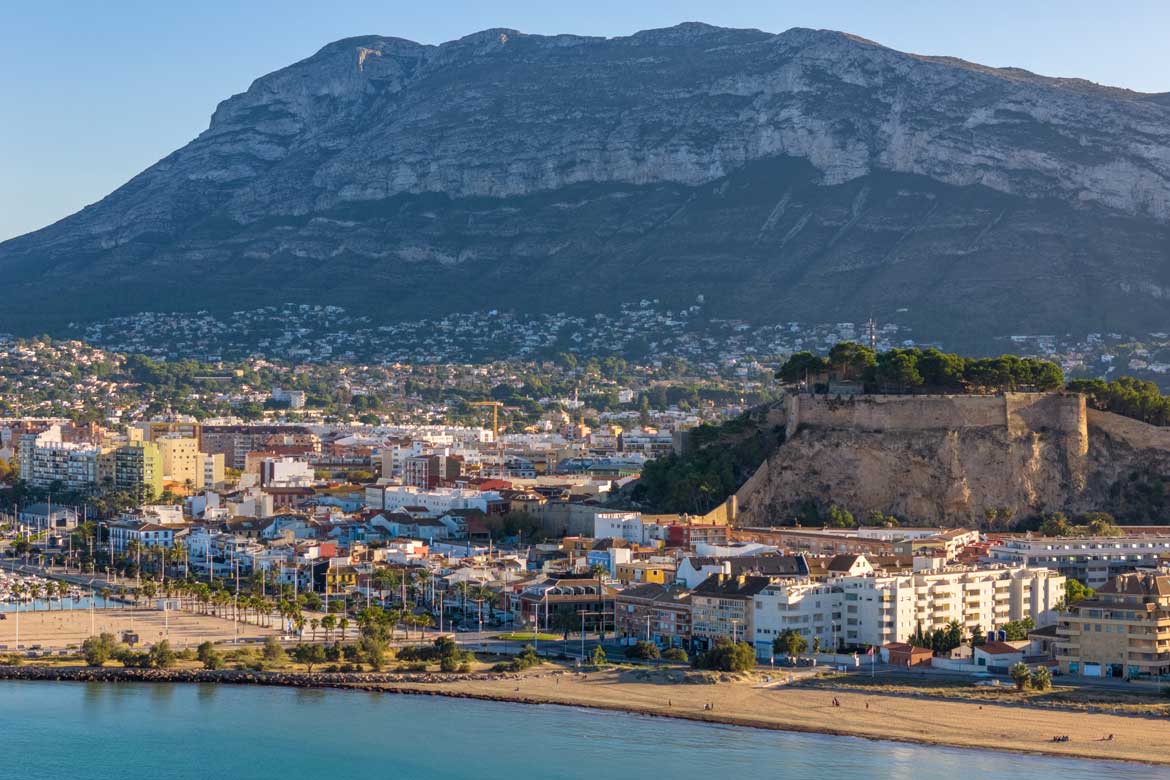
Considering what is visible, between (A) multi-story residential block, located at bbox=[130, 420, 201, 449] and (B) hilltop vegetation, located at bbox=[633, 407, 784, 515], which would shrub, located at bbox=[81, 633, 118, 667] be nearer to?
(B) hilltop vegetation, located at bbox=[633, 407, 784, 515]

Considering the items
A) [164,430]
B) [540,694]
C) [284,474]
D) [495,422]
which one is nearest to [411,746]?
[540,694]

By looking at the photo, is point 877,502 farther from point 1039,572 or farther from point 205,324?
point 205,324

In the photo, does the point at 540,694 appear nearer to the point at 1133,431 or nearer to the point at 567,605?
the point at 567,605

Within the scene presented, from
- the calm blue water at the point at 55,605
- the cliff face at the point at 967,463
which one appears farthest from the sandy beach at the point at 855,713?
the cliff face at the point at 967,463

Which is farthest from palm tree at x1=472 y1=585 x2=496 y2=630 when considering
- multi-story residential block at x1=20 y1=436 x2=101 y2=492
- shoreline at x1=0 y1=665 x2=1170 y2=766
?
multi-story residential block at x1=20 y1=436 x2=101 y2=492

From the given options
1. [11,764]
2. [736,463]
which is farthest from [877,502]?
[11,764]

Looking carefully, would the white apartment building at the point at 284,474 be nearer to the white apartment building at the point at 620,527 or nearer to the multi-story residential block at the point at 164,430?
the multi-story residential block at the point at 164,430
